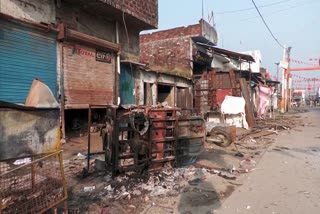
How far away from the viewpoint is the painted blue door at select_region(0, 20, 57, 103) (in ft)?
26.0

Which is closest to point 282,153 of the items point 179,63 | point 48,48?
point 48,48

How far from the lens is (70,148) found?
874 cm

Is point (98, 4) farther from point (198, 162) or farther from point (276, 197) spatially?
point (276, 197)

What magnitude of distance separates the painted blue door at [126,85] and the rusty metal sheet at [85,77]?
0.86m

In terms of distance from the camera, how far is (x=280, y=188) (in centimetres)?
551

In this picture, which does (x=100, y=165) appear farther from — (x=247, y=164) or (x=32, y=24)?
(x=32, y=24)

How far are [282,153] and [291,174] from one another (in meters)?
2.85

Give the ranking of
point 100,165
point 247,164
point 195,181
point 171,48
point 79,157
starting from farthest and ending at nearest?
point 171,48 < point 247,164 < point 79,157 < point 100,165 < point 195,181

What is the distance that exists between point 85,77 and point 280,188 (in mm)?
7587

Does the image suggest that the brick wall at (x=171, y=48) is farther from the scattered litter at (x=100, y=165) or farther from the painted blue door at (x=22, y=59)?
the scattered litter at (x=100, y=165)

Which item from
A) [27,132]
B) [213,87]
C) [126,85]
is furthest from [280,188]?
[213,87]

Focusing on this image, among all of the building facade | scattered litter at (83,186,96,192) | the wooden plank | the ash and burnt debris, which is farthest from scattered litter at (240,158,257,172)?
the wooden plank

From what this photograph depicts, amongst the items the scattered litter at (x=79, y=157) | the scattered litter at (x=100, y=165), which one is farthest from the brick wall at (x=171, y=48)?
the scattered litter at (x=100, y=165)

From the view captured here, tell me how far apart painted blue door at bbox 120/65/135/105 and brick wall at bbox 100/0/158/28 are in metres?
2.35
